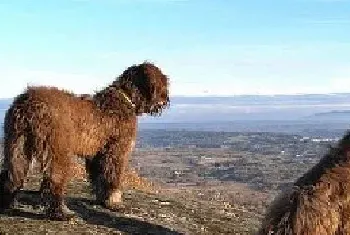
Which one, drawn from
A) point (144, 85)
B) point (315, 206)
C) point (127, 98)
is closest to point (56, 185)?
point (127, 98)

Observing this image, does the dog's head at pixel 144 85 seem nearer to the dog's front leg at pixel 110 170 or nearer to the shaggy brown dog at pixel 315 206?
the dog's front leg at pixel 110 170

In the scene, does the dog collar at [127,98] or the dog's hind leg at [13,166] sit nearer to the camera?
the dog's hind leg at [13,166]

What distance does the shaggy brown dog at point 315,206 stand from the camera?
25.9ft

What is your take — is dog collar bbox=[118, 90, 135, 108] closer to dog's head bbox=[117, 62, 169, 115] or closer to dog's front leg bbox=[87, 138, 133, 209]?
dog's head bbox=[117, 62, 169, 115]

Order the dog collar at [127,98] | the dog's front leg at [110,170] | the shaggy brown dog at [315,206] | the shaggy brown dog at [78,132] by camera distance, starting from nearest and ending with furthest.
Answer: the shaggy brown dog at [315,206] < the shaggy brown dog at [78,132] < the dog's front leg at [110,170] < the dog collar at [127,98]

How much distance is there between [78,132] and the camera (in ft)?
42.0

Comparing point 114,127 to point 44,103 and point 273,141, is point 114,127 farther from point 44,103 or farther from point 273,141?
point 273,141

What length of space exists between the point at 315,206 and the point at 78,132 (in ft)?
19.4

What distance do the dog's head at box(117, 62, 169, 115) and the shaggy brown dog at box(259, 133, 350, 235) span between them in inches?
256

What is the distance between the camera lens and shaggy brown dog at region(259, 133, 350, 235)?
7.90 metres

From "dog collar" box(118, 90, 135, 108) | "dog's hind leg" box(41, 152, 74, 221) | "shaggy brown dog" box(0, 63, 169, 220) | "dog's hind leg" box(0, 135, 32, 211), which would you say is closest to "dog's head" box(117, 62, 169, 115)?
"shaggy brown dog" box(0, 63, 169, 220)

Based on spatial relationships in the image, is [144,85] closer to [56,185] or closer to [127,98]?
[127,98]

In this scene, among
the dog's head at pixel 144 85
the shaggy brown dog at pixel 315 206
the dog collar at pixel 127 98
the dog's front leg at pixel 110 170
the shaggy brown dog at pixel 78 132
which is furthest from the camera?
the dog's head at pixel 144 85

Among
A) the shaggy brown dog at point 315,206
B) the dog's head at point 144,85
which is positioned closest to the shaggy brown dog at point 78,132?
the dog's head at point 144,85
